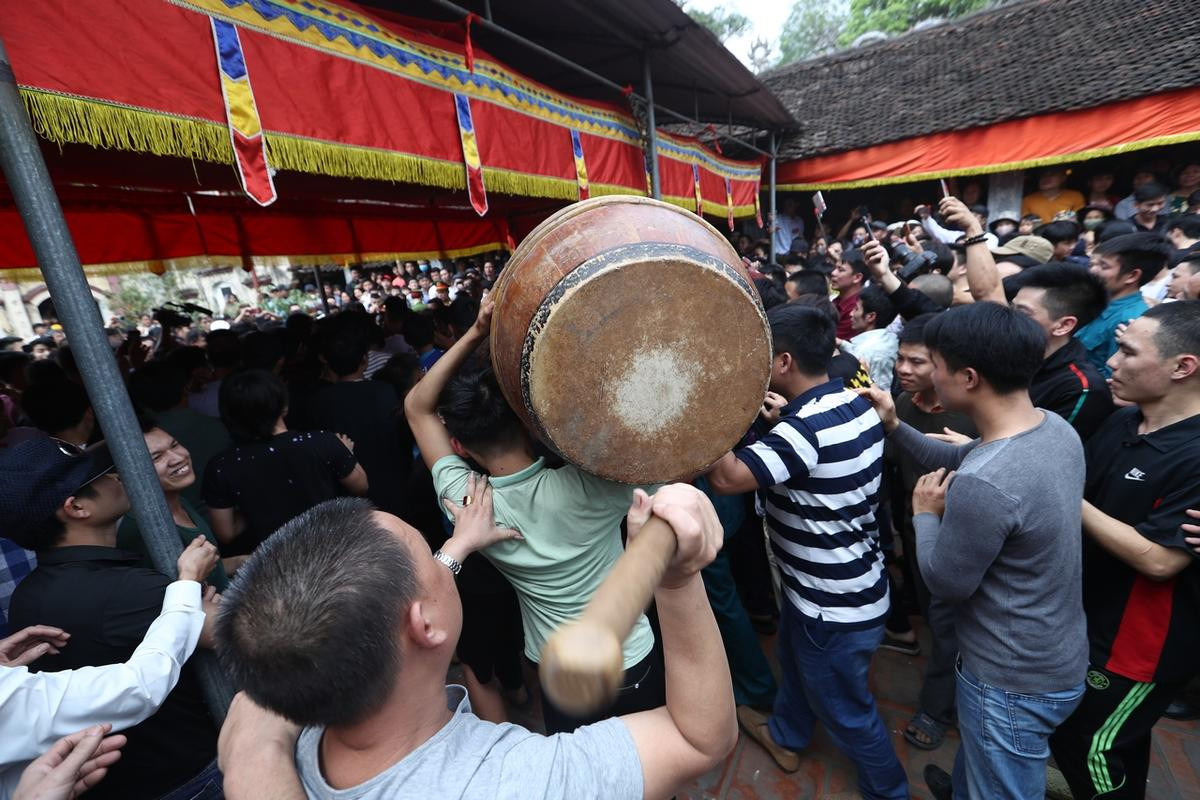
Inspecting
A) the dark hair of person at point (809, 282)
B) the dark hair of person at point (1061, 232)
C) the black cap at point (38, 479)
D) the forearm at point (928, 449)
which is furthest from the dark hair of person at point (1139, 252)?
the black cap at point (38, 479)

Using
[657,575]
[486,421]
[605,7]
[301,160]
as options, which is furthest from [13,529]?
[605,7]

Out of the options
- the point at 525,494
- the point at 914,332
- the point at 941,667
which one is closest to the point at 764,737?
the point at 941,667

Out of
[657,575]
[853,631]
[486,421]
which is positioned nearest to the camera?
[657,575]

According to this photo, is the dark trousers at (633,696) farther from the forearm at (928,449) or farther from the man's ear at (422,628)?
the forearm at (928,449)

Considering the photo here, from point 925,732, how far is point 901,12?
29954 mm

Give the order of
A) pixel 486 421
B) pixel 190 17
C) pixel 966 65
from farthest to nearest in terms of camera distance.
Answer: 1. pixel 966 65
2. pixel 190 17
3. pixel 486 421

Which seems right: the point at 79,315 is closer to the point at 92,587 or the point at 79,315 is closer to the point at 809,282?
the point at 92,587

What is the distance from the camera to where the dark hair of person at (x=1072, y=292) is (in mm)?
2291

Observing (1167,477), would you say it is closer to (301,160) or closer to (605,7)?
(301,160)

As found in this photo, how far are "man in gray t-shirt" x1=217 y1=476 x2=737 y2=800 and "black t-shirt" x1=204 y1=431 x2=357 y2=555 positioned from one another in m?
1.68

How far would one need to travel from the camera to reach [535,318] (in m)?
1.13

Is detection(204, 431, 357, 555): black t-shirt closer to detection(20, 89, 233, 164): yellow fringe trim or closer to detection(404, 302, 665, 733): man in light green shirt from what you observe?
detection(404, 302, 665, 733): man in light green shirt

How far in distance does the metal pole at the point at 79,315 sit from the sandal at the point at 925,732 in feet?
9.76

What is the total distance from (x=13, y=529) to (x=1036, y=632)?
9.44ft
